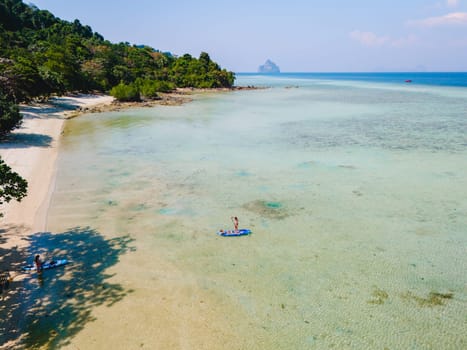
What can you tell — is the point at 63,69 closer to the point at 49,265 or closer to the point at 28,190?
the point at 28,190

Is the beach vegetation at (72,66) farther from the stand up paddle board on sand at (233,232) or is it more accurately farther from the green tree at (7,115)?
the stand up paddle board on sand at (233,232)

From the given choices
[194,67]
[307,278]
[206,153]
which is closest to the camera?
[307,278]

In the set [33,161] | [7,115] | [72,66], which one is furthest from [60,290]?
[72,66]

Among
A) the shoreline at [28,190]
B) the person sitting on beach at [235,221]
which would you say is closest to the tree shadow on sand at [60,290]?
the shoreline at [28,190]

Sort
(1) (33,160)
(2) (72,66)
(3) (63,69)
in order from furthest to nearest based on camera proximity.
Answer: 1. (2) (72,66)
2. (3) (63,69)
3. (1) (33,160)

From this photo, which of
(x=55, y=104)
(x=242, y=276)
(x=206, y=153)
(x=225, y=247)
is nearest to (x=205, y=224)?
(x=225, y=247)

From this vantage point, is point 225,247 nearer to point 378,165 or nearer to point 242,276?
point 242,276
